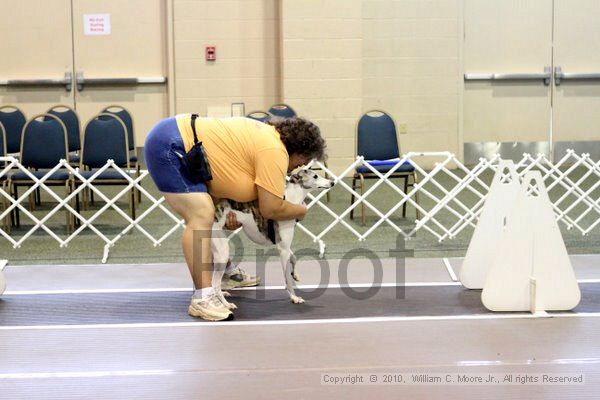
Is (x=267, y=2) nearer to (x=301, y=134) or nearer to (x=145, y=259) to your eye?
(x=145, y=259)

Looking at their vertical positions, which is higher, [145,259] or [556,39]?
[556,39]

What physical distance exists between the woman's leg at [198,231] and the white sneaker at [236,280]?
0.50 m

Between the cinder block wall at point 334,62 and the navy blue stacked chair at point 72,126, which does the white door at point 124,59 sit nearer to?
the cinder block wall at point 334,62

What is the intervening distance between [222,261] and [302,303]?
45 cm

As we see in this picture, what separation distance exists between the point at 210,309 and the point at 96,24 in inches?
267

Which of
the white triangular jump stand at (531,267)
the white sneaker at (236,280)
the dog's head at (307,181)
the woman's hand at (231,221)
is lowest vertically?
the white sneaker at (236,280)

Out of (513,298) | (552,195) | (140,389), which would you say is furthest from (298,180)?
(552,195)

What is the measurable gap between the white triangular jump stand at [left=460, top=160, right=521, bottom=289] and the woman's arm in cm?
97

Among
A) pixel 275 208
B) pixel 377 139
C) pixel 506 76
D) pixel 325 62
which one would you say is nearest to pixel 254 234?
pixel 275 208

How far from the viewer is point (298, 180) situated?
411 centimetres

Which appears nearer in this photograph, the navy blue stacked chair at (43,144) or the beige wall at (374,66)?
the navy blue stacked chair at (43,144)

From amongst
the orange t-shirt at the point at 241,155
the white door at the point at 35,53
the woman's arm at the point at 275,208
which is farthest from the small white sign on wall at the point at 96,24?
the woman's arm at the point at 275,208

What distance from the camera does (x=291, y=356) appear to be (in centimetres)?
324

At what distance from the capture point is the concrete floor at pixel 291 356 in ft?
9.39
